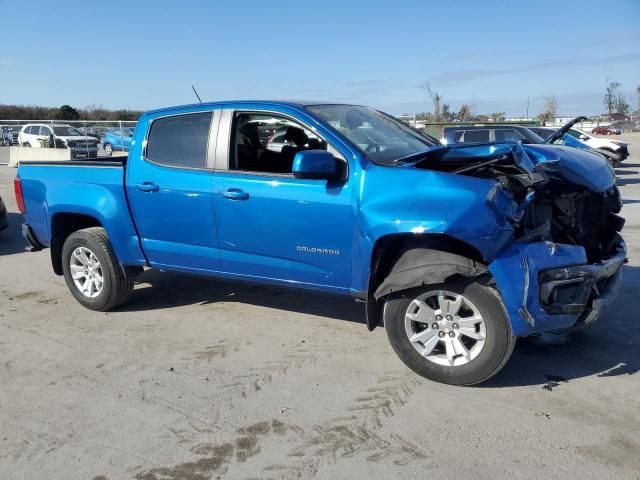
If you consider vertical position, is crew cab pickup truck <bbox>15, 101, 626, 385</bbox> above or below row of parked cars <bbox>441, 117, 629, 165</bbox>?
below

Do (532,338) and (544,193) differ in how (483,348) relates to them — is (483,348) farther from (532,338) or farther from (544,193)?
(544,193)

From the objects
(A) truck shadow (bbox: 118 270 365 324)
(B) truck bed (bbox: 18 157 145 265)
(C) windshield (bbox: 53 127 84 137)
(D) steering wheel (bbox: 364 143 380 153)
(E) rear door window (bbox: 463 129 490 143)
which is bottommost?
(A) truck shadow (bbox: 118 270 365 324)

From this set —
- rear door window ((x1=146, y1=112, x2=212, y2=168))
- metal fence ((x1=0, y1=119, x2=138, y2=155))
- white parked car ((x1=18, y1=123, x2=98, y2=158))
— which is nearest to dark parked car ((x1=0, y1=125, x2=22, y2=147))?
metal fence ((x1=0, y1=119, x2=138, y2=155))

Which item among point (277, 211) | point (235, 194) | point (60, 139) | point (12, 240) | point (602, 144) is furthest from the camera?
point (60, 139)

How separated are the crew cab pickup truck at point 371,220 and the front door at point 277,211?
0.01 m

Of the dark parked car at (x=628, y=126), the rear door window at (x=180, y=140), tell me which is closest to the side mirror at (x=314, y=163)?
the rear door window at (x=180, y=140)

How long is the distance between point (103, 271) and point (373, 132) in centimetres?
285

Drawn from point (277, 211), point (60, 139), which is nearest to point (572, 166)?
point (277, 211)

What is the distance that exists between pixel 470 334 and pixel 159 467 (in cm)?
207

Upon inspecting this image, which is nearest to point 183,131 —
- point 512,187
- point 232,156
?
point 232,156

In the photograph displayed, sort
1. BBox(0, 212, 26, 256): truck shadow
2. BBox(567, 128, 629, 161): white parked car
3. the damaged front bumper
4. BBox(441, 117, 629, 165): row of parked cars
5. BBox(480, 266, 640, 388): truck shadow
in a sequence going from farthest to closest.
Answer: BBox(567, 128, 629, 161): white parked car, BBox(441, 117, 629, 165): row of parked cars, BBox(0, 212, 26, 256): truck shadow, BBox(480, 266, 640, 388): truck shadow, the damaged front bumper

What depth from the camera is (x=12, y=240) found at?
898 centimetres

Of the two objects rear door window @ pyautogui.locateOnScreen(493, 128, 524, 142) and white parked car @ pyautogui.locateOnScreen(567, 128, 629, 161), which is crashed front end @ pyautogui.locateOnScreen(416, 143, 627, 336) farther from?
white parked car @ pyautogui.locateOnScreen(567, 128, 629, 161)

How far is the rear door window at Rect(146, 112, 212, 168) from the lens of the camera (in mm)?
4734
